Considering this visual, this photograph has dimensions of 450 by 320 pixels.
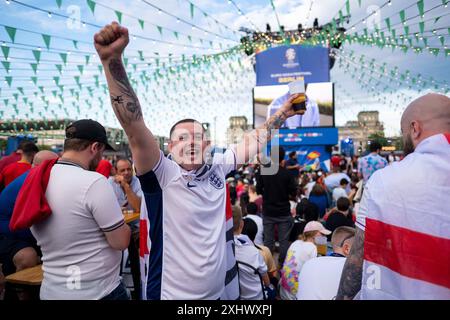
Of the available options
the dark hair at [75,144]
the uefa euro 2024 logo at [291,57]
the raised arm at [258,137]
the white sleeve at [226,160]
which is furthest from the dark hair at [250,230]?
the uefa euro 2024 logo at [291,57]

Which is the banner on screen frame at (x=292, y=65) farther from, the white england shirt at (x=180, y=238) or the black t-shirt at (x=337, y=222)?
the white england shirt at (x=180, y=238)

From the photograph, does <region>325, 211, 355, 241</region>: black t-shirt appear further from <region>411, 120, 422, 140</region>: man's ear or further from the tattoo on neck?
<region>411, 120, 422, 140</region>: man's ear

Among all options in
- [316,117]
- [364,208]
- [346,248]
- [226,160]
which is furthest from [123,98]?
[316,117]

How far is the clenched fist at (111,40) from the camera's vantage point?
1.24 m

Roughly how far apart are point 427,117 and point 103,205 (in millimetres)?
1692

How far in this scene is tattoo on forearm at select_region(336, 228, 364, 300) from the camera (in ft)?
4.04

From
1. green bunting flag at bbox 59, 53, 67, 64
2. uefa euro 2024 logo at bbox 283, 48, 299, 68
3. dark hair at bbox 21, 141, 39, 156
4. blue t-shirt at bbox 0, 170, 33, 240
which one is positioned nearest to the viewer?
blue t-shirt at bbox 0, 170, 33, 240

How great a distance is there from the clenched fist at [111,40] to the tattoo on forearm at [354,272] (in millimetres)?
1336

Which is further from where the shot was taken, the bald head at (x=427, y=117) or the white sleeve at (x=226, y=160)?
the white sleeve at (x=226, y=160)

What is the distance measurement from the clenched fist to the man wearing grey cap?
2.41 feet

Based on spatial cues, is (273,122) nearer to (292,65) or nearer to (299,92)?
(299,92)

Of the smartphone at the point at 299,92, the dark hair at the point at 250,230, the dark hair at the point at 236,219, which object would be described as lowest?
the dark hair at the point at 250,230

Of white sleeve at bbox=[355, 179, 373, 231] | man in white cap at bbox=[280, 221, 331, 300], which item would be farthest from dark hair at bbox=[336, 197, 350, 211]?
white sleeve at bbox=[355, 179, 373, 231]
